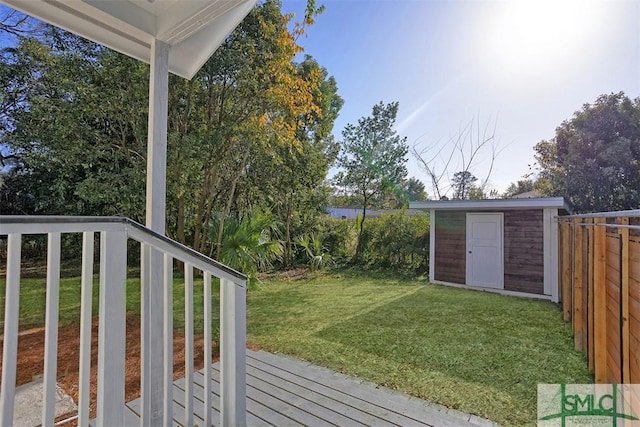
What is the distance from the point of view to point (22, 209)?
5121 mm

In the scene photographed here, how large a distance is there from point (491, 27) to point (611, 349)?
14.8 ft

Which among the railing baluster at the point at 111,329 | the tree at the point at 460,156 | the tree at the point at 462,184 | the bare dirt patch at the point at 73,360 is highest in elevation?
the tree at the point at 460,156

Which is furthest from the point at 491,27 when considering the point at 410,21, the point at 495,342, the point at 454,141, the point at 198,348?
the point at 454,141

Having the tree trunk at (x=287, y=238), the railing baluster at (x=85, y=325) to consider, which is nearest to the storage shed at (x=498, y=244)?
the tree trunk at (x=287, y=238)

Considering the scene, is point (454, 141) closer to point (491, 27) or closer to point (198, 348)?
point (491, 27)

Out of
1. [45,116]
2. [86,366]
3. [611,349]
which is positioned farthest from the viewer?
[45,116]

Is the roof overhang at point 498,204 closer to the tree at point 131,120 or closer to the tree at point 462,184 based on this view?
the tree at point 131,120

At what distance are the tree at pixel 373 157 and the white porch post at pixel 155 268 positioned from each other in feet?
32.7

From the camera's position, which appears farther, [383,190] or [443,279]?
[383,190]

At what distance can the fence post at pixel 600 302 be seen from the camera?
2584 millimetres

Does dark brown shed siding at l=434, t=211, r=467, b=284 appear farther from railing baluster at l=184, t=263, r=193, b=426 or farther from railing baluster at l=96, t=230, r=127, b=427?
railing baluster at l=96, t=230, r=127, b=427

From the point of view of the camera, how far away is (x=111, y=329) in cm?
→ 136

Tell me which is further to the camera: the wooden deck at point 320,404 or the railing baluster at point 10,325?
the wooden deck at point 320,404

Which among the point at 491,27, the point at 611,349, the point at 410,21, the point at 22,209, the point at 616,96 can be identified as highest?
the point at 616,96
